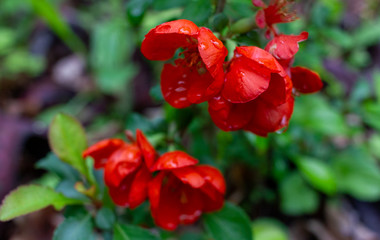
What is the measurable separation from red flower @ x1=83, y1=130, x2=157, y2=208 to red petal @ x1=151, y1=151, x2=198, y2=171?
0.10ft

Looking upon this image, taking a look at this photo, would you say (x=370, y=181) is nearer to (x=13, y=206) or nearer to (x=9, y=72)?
(x=13, y=206)

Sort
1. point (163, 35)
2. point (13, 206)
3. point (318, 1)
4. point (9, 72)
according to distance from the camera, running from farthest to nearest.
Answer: point (9, 72) → point (318, 1) → point (13, 206) → point (163, 35)

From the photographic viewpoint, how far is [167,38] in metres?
0.68

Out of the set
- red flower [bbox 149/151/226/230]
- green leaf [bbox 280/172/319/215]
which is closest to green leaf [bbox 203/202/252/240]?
red flower [bbox 149/151/226/230]

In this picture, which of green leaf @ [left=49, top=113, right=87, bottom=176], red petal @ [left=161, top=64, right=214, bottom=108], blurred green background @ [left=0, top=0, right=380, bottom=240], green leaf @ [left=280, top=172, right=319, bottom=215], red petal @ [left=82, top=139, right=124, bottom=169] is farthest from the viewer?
green leaf @ [left=280, top=172, right=319, bottom=215]

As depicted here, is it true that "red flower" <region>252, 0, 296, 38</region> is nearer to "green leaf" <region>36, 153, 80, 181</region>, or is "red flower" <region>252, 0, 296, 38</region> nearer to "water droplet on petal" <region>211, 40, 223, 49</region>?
"water droplet on petal" <region>211, 40, 223, 49</region>

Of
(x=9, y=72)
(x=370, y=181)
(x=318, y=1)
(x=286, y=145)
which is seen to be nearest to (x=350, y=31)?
(x=318, y=1)

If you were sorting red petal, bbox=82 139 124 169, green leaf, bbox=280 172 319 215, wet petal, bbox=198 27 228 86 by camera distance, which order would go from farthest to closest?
green leaf, bbox=280 172 319 215, red petal, bbox=82 139 124 169, wet petal, bbox=198 27 228 86

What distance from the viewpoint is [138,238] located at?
34.6 inches

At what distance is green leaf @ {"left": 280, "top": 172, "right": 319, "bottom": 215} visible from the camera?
67.6 inches

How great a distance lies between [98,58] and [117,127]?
1.76ft

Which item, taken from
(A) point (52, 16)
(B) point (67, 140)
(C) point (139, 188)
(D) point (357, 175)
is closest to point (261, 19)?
(C) point (139, 188)

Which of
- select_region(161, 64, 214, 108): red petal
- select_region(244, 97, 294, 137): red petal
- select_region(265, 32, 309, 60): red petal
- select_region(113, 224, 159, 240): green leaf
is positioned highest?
select_region(265, 32, 309, 60): red petal

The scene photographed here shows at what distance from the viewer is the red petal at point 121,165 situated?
77cm
